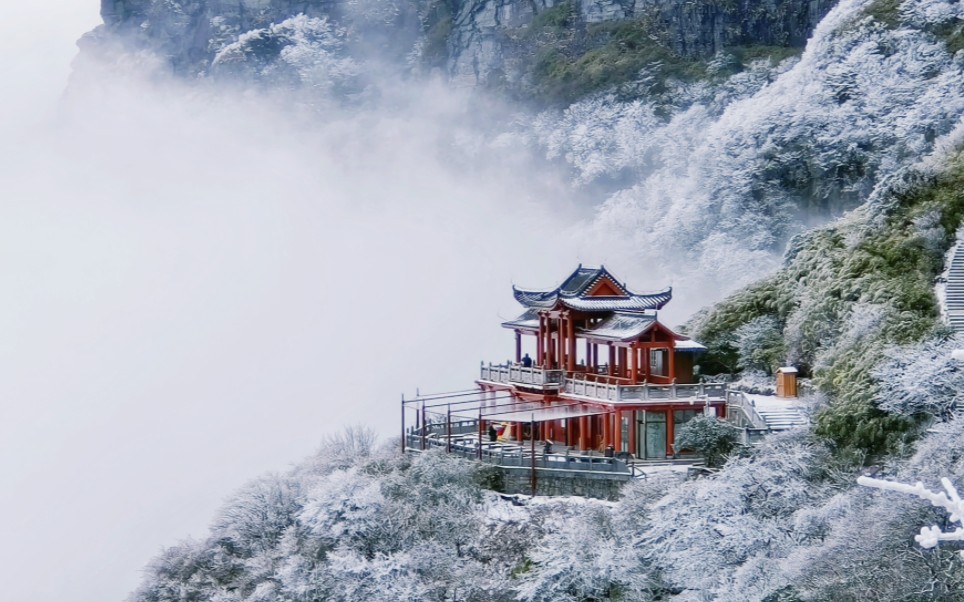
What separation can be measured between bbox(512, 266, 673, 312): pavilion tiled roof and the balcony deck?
8.66 ft

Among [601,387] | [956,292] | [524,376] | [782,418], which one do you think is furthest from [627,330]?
[956,292]

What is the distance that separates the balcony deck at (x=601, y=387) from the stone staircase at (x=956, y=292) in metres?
8.54

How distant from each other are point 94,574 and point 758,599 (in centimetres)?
8885

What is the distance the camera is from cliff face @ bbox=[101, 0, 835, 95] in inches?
5576

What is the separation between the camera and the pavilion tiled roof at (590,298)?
59.0 m

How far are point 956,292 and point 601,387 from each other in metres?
13.1

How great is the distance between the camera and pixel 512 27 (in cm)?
16275

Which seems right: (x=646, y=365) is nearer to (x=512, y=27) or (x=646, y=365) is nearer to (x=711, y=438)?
(x=711, y=438)

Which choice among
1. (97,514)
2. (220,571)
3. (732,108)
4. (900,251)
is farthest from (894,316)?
(97,514)

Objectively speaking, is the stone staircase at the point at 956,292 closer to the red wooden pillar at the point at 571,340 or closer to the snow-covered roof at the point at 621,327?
the snow-covered roof at the point at 621,327

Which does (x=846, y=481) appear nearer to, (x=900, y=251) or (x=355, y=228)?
(x=900, y=251)

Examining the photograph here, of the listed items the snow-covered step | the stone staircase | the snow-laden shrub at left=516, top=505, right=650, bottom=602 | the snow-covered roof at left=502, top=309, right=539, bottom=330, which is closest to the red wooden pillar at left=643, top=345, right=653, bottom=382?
the snow-covered step

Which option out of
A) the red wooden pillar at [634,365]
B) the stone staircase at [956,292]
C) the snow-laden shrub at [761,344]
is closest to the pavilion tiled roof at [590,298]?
the red wooden pillar at [634,365]

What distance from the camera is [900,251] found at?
2286 inches
